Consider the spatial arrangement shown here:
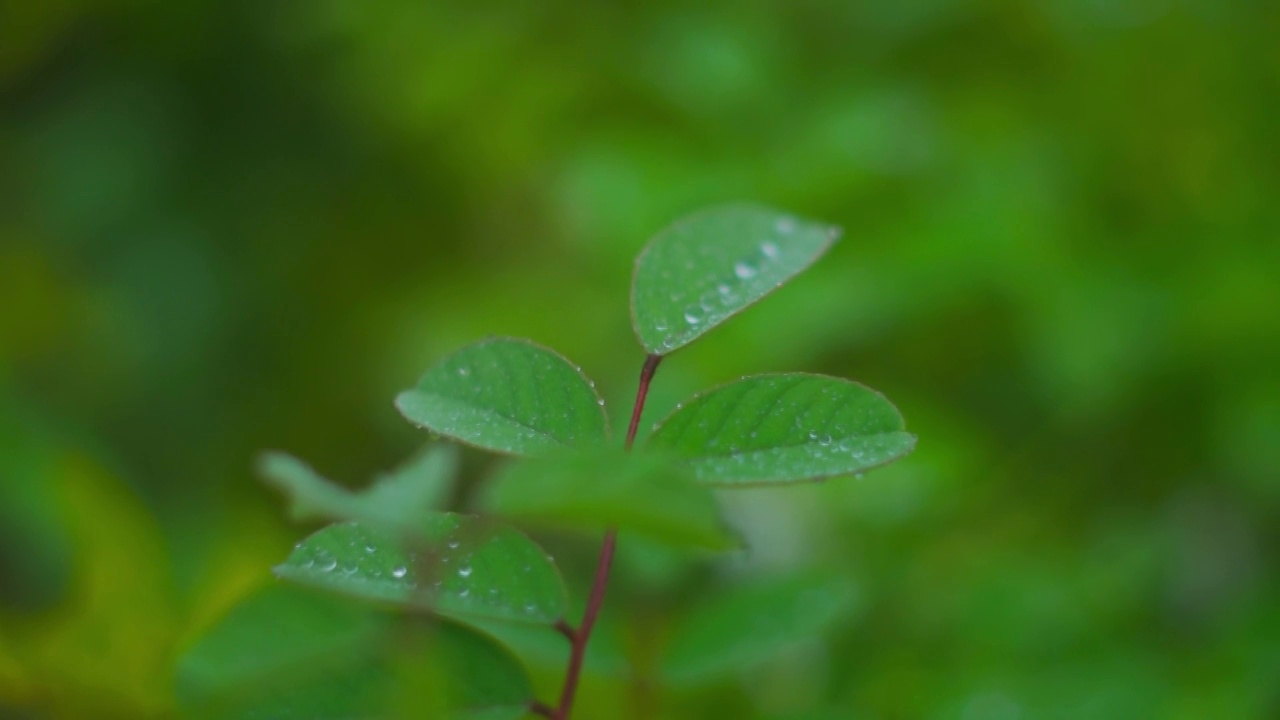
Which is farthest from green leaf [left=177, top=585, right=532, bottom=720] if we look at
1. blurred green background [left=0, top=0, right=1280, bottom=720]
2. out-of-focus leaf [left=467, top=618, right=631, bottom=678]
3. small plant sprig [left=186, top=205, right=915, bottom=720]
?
blurred green background [left=0, top=0, right=1280, bottom=720]

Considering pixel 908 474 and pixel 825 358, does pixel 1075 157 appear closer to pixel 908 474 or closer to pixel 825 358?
pixel 825 358

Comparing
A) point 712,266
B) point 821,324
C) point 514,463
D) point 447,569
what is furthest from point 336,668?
point 821,324

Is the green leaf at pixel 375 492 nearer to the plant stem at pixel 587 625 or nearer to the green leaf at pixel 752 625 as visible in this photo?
the plant stem at pixel 587 625

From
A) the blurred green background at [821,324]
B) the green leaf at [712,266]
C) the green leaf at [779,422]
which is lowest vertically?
the blurred green background at [821,324]

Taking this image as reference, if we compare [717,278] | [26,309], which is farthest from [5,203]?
[717,278]

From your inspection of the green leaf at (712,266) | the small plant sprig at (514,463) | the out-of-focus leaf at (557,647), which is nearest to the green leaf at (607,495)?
the small plant sprig at (514,463)

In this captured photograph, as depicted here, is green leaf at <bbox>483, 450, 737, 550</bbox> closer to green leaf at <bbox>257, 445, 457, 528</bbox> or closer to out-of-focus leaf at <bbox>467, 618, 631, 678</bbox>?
green leaf at <bbox>257, 445, 457, 528</bbox>
